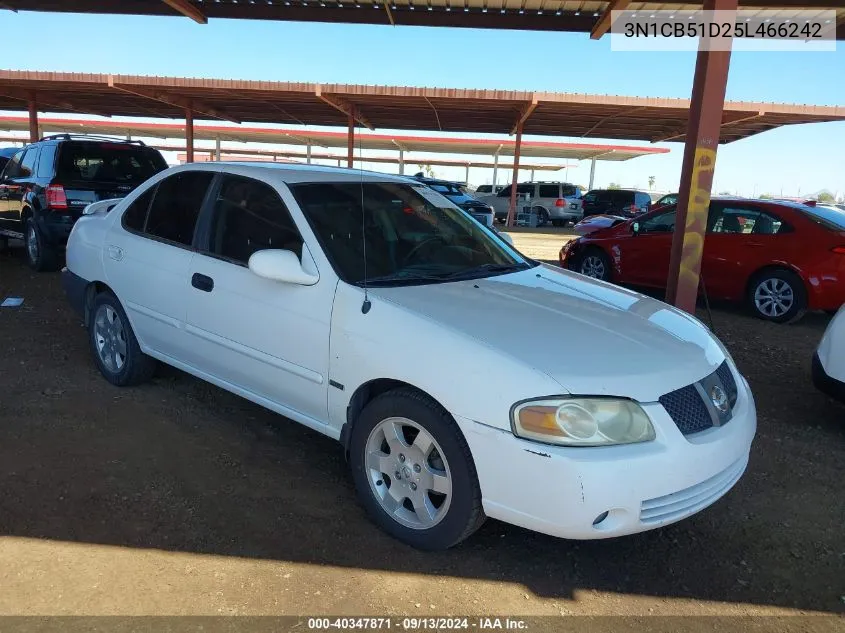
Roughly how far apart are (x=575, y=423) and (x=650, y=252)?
710 centimetres

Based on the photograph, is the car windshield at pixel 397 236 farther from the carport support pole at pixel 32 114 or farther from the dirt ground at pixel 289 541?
the carport support pole at pixel 32 114

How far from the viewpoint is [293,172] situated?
155 inches

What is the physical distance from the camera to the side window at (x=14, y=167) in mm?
9500

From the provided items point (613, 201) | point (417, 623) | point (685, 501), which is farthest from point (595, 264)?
point (613, 201)

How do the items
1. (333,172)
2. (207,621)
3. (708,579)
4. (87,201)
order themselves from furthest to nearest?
(87,201), (333,172), (708,579), (207,621)

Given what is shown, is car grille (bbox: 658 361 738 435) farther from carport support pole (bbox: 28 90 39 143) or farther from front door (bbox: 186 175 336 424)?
carport support pole (bbox: 28 90 39 143)

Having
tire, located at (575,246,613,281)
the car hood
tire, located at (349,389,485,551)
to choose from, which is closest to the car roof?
the car hood

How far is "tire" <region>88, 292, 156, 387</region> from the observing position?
4594mm

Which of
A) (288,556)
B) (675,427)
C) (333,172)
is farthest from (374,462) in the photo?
(333,172)

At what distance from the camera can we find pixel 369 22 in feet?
28.1

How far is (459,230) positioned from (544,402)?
189 centimetres

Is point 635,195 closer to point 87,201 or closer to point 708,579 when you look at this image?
point 87,201

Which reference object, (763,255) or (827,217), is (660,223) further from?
(827,217)

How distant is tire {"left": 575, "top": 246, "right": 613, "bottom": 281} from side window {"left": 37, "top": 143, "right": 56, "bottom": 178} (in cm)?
738
